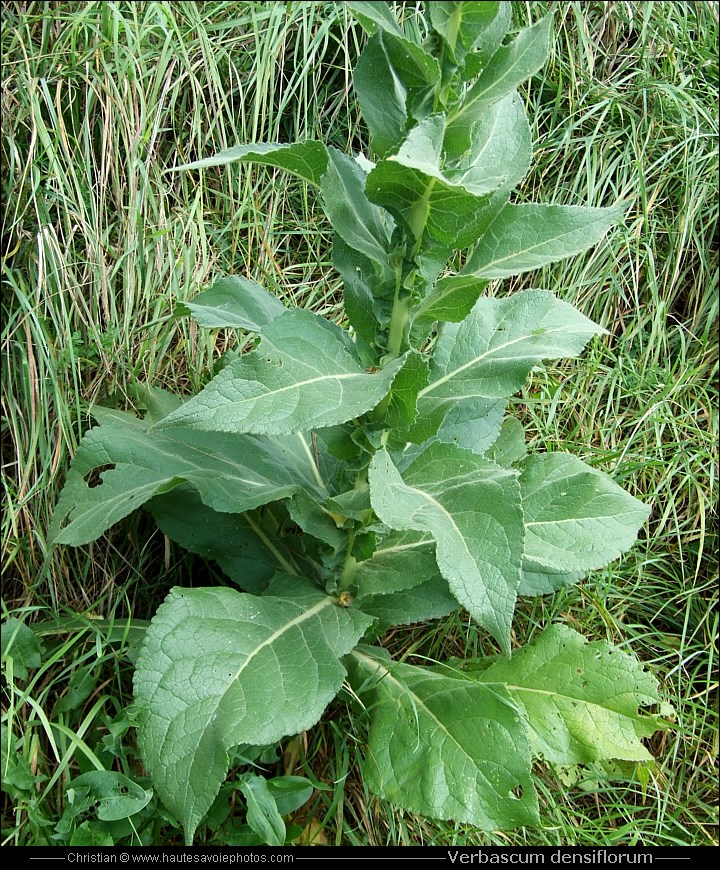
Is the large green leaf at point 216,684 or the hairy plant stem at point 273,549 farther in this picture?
the hairy plant stem at point 273,549

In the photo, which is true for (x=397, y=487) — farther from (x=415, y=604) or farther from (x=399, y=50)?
(x=399, y=50)

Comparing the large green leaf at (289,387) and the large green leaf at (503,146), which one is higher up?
the large green leaf at (503,146)

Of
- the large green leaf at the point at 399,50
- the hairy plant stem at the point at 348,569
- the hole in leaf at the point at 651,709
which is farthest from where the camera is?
the hole in leaf at the point at 651,709

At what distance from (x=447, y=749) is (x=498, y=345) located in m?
1.00

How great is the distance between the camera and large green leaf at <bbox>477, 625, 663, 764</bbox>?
85.6 inches

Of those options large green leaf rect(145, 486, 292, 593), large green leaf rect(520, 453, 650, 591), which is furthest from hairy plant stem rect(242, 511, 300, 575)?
large green leaf rect(520, 453, 650, 591)

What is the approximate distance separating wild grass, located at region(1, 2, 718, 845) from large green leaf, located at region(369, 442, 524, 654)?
2.47ft

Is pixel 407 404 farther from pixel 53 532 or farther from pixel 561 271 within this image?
pixel 561 271

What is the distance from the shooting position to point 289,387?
65.3 inches

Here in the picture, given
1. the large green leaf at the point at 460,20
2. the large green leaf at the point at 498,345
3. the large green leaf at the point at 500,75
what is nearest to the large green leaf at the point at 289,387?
the large green leaf at the point at 498,345

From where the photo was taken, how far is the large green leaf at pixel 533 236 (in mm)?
1888

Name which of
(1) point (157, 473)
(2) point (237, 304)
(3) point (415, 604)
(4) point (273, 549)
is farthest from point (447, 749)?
(2) point (237, 304)

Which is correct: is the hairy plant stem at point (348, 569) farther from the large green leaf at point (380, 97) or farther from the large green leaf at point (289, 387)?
the large green leaf at point (380, 97)

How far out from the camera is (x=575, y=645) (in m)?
2.29
